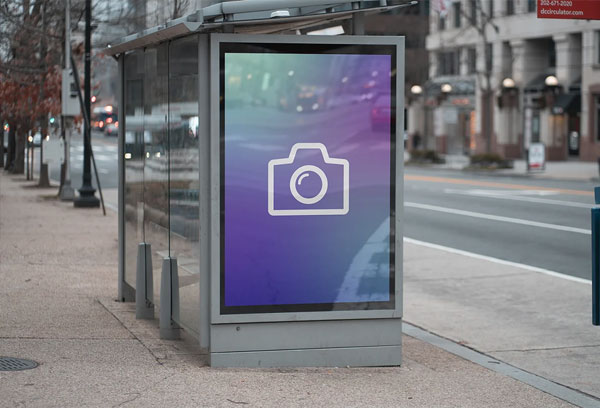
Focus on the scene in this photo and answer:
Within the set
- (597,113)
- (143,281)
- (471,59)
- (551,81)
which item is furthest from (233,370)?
(471,59)

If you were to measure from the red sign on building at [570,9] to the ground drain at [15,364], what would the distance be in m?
4.84

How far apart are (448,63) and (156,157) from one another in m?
56.6

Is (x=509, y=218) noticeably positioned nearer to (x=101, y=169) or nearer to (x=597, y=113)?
(x=101, y=169)

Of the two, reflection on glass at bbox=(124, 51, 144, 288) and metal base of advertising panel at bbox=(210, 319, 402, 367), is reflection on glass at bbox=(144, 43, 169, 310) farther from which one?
metal base of advertising panel at bbox=(210, 319, 402, 367)

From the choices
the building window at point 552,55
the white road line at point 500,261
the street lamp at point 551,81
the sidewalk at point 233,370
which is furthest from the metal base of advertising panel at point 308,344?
the building window at point 552,55

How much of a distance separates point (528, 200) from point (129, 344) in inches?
780

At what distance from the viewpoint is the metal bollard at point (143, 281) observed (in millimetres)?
9406

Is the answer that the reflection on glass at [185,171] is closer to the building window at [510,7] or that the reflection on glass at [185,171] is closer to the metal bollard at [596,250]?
the metal bollard at [596,250]

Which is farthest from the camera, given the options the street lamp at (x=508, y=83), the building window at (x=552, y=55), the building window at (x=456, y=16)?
the building window at (x=456, y=16)

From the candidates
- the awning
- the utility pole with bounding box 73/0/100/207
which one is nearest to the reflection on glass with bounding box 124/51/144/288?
the utility pole with bounding box 73/0/100/207

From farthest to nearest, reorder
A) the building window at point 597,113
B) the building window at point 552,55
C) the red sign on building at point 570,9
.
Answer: the building window at point 552,55, the building window at point 597,113, the red sign on building at point 570,9

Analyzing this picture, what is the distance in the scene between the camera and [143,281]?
372 inches

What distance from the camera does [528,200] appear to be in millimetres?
26500

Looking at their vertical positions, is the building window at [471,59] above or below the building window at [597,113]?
above
